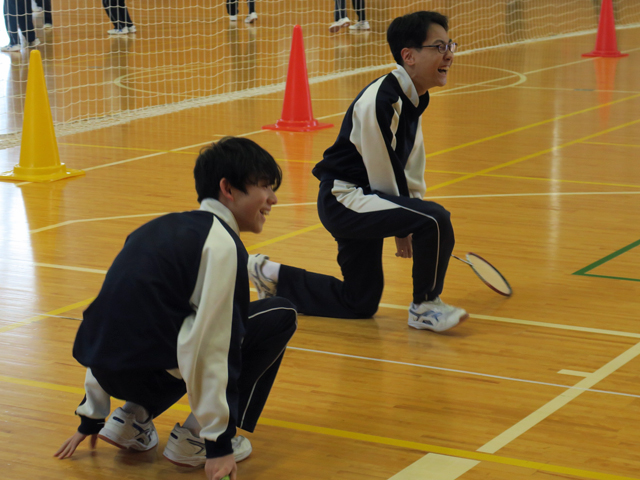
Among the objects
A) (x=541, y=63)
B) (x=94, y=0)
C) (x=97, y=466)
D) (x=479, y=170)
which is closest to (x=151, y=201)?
(x=479, y=170)

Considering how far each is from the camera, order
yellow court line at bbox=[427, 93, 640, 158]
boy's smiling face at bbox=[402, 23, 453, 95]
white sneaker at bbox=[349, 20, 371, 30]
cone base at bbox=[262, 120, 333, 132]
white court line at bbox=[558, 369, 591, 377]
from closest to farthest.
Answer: white court line at bbox=[558, 369, 591, 377], boy's smiling face at bbox=[402, 23, 453, 95], yellow court line at bbox=[427, 93, 640, 158], cone base at bbox=[262, 120, 333, 132], white sneaker at bbox=[349, 20, 371, 30]

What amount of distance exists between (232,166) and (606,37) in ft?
38.0

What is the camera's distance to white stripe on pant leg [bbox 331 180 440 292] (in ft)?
11.5

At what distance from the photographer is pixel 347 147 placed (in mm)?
3674

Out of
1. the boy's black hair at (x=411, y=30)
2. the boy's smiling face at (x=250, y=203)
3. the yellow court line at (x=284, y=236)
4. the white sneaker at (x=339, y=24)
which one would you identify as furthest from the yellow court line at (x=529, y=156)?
the white sneaker at (x=339, y=24)

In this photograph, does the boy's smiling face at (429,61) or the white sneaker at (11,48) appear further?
the white sneaker at (11,48)

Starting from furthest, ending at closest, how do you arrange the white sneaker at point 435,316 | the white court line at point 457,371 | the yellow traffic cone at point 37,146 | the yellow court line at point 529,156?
the yellow traffic cone at point 37,146 → the yellow court line at point 529,156 → the white sneaker at point 435,316 → the white court line at point 457,371

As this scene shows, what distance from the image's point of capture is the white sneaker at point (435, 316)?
11.5 ft

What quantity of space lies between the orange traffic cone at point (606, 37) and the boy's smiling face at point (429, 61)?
9790 millimetres

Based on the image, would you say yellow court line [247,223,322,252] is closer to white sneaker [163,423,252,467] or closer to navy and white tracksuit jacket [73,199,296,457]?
white sneaker [163,423,252,467]

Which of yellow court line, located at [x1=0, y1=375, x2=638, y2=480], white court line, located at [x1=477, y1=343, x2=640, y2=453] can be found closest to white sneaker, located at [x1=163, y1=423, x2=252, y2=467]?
yellow court line, located at [x1=0, y1=375, x2=638, y2=480]

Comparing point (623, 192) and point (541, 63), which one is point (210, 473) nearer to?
point (623, 192)

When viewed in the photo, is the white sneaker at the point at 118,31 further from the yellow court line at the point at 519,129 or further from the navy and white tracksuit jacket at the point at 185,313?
the navy and white tracksuit jacket at the point at 185,313

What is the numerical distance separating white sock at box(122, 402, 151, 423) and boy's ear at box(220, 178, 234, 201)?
1.87 ft
